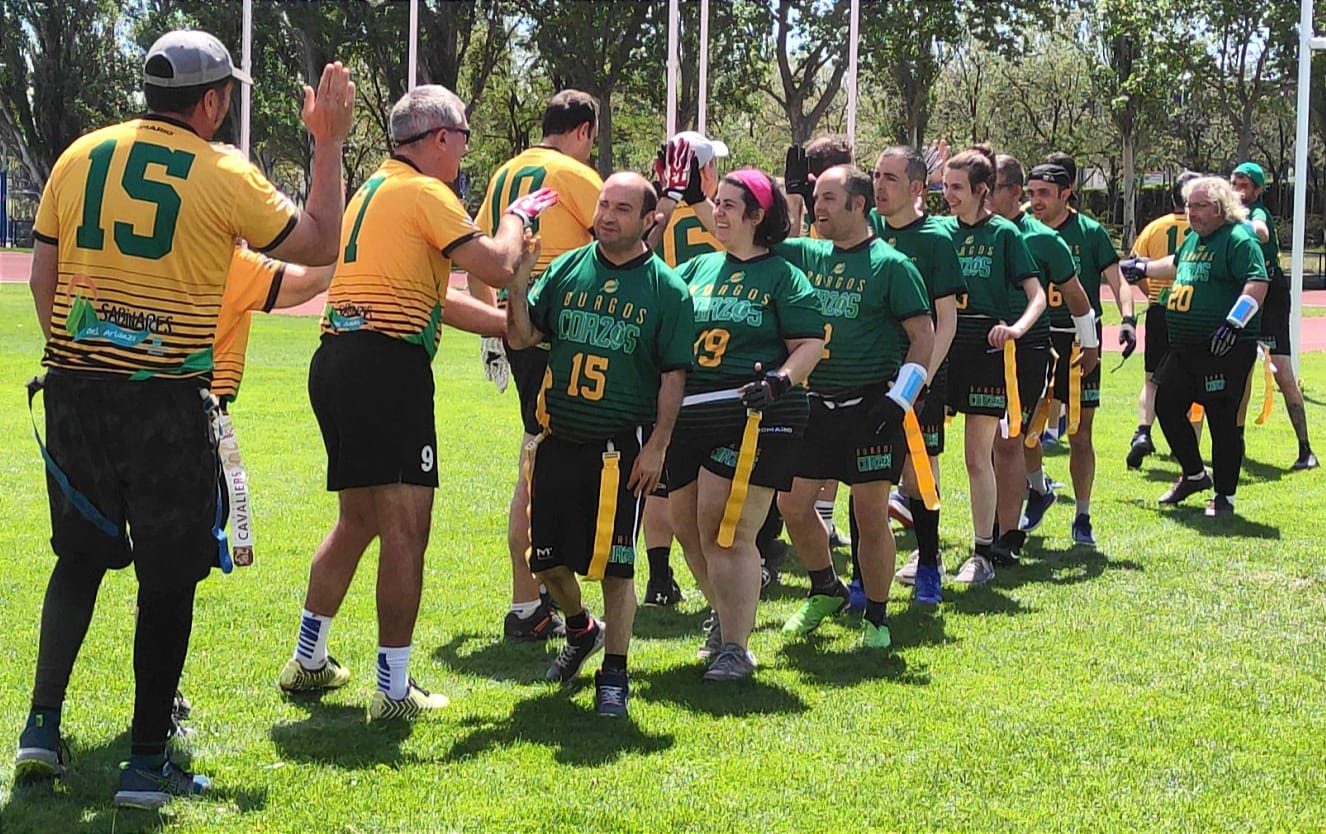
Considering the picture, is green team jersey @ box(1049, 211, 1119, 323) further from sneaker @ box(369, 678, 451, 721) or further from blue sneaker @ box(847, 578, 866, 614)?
sneaker @ box(369, 678, 451, 721)

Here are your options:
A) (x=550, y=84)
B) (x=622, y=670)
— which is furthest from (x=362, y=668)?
(x=550, y=84)

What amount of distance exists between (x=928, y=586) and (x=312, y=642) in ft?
10.6

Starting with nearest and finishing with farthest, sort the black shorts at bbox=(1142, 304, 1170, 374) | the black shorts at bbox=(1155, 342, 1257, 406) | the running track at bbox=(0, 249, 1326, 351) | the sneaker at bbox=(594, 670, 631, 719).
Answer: the sneaker at bbox=(594, 670, 631, 719) < the black shorts at bbox=(1155, 342, 1257, 406) < the black shorts at bbox=(1142, 304, 1170, 374) < the running track at bbox=(0, 249, 1326, 351)

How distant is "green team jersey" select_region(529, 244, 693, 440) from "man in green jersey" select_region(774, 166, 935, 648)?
47.6 inches

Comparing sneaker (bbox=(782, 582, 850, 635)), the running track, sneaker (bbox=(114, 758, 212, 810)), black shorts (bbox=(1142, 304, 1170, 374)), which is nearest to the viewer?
sneaker (bbox=(114, 758, 212, 810))

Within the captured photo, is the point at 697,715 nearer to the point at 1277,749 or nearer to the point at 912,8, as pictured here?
the point at 1277,749

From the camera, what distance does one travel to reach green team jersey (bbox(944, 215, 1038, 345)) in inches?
313

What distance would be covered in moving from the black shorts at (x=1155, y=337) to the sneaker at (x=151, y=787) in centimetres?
886

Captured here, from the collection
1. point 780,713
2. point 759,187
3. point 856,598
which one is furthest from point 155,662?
point 856,598

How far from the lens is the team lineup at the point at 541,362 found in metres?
4.39

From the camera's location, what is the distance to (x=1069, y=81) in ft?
203

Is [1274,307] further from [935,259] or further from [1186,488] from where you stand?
[935,259]

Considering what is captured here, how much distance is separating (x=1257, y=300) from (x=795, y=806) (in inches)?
244

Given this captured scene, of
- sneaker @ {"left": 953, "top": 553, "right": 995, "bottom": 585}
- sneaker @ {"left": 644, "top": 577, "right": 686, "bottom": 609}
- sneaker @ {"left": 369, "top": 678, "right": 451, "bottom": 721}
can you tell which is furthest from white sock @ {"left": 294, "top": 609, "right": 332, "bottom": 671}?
sneaker @ {"left": 953, "top": 553, "right": 995, "bottom": 585}
